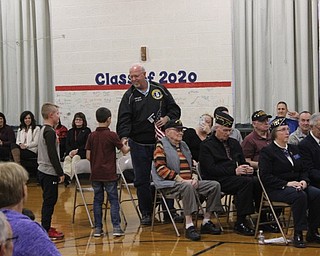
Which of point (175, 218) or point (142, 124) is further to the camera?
point (175, 218)

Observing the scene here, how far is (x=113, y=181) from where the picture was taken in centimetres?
607

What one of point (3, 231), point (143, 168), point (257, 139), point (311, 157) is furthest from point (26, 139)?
point (3, 231)

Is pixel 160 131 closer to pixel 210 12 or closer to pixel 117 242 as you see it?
pixel 117 242

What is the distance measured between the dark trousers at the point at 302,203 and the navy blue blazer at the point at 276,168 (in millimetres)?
101

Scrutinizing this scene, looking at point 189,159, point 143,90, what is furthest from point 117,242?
point 143,90

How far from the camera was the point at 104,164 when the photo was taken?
19.8 feet

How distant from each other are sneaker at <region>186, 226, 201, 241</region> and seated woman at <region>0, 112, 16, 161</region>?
16.6 ft

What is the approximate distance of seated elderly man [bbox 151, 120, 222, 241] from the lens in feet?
19.4

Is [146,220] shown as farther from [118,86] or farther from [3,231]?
[3,231]

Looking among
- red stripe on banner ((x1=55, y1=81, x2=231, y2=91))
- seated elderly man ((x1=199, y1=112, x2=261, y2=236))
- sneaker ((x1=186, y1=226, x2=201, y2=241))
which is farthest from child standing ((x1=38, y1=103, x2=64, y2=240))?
red stripe on banner ((x1=55, y1=81, x2=231, y2=91))

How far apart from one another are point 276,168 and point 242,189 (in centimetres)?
45

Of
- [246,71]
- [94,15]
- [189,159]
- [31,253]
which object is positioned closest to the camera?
[31,253]

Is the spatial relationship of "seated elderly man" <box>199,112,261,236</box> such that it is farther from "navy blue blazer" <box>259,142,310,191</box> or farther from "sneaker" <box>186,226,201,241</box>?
"sneaker" <box>186,226,201,241</box>

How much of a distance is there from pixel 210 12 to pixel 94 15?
1.90m
